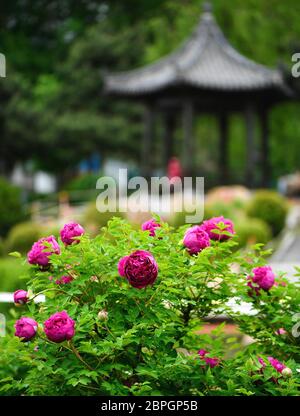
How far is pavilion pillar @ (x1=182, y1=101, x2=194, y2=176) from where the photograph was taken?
18.9 m

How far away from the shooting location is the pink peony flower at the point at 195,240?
314cm

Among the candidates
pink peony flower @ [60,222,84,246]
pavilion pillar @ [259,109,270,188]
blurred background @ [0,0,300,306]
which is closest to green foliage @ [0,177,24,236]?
blurred background @ [0,0,300,306]

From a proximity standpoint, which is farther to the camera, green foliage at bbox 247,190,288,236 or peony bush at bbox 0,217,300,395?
green foliage at bbox 247,190,288,236

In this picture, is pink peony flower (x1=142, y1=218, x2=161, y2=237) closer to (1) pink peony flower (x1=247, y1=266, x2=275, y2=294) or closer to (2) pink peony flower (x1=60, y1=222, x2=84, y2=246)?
(2) pink peony flower (x1=60, y1=222, x2=84, y2=246)

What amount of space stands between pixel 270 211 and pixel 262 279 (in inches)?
436

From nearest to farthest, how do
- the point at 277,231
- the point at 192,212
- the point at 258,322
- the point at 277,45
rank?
the point at 258,322
the point at 192,212
the point at 277,231
the point at 277,45

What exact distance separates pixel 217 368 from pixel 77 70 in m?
27.9

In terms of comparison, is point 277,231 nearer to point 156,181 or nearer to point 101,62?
point 156,181

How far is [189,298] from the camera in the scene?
10.7 ft

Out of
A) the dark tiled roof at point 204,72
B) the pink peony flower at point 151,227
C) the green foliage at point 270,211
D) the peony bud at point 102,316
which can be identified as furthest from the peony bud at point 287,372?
the dark tiled roof at point 204,72

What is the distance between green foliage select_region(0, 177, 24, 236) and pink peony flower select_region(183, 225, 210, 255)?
11.6 meters

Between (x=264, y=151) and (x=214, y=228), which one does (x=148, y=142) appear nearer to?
(x=264, y=151)

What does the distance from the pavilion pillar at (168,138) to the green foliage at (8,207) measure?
256 inches

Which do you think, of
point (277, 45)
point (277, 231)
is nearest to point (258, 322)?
point (277, 231)
